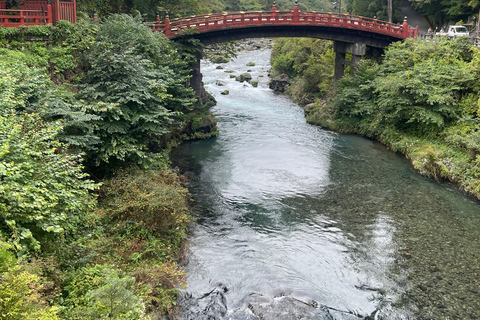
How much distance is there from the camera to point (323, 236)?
14.9 m

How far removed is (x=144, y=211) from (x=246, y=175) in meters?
9.30

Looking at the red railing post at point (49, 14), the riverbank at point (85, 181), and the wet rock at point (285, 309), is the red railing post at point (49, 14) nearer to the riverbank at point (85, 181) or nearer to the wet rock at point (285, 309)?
the riverbank at point (85, 181)

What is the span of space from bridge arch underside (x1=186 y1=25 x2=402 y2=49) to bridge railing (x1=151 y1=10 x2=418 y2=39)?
1.83ft

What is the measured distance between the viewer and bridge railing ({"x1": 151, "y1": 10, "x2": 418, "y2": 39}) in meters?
27.8

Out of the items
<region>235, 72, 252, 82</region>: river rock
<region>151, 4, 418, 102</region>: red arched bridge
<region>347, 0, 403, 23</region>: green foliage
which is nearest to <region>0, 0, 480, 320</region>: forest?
<region>151, 4, 418, 102</region>: red arched bridge

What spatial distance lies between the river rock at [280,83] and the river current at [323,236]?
19.4 meters

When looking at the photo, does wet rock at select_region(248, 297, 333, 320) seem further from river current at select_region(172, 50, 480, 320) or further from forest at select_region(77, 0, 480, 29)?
forest at select_region(77, 0, 480, 29)

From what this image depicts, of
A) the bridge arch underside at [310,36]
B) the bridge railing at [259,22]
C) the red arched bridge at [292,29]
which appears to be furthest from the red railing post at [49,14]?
the bridge arch underside at [310,36]

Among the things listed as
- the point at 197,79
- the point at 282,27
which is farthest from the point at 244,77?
the point at 197,79

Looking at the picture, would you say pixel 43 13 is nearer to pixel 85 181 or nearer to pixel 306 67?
pixel 85 181

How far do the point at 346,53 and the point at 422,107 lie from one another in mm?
13591

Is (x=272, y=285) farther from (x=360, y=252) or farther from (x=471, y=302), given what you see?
(x=471, y=302)

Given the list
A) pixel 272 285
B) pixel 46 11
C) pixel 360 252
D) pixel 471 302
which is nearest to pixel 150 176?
pixel 272 285

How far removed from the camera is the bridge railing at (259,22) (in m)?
27.8
